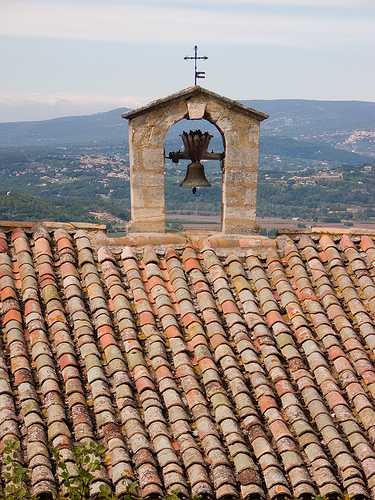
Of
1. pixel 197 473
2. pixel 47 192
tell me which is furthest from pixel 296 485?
pixel 47 192

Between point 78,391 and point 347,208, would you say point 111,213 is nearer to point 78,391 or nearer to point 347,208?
point 347,208

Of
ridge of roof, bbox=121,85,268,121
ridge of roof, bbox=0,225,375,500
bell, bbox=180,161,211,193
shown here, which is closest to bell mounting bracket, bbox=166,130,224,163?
bell, bbox=180,161,211,193

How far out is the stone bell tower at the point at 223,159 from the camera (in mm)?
6622

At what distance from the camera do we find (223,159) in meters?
7.05

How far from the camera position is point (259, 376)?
18.1 feet

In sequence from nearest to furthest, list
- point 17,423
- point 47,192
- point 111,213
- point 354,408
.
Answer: point 17,423 < point 354,408 < point 111,213 < point 47,192

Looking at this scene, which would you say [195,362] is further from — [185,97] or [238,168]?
[185,97]

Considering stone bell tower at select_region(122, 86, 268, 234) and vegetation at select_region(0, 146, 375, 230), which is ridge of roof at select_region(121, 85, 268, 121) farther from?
vegetation at select_region(0, 146, 375, 230)

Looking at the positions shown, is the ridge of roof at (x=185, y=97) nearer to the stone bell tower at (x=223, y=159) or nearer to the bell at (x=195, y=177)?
the stone bell tower at (x=223, y=159)

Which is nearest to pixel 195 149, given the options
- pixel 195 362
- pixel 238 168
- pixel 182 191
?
pixel 238 168

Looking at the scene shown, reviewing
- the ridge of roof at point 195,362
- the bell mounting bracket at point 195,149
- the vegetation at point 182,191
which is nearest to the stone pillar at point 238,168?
the bell mounting bracket at point 195,149

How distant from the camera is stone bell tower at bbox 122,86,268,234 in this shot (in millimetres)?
6622

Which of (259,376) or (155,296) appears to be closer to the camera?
(259,376)

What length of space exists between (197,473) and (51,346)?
193 cm
